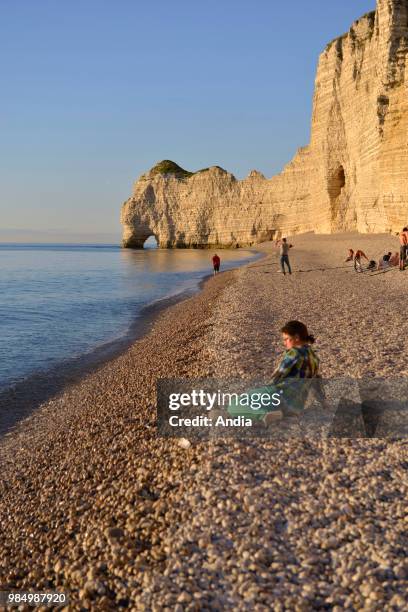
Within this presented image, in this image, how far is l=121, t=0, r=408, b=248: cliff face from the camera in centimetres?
3394

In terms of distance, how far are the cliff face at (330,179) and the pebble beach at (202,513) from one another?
2994 cm

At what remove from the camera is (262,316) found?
48.6 feet

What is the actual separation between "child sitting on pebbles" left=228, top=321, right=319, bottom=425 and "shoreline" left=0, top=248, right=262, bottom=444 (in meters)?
4.90

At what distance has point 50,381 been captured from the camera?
40.0 ft

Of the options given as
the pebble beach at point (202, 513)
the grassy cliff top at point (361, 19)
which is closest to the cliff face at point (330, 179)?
the grassy cliff top at point (361, 19)

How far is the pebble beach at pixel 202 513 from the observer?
3.82 metres

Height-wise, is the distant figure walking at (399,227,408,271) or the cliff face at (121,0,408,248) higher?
the cliff face at (121,0,408,248)

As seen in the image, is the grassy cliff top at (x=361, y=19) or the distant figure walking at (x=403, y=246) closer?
the distant figure walking at (x=403, y=246)

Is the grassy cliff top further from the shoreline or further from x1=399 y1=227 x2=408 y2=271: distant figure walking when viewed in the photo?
the shoreline

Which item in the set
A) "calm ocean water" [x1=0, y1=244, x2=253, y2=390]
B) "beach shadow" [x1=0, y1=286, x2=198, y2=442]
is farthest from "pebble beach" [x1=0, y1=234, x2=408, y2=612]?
"calm ocean water" [x1=0, y1=244, x2=253, y2=390]

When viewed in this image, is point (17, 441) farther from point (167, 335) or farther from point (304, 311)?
point (304, 311)

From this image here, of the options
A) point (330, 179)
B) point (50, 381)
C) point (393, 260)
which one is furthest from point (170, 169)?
point (50, 381)

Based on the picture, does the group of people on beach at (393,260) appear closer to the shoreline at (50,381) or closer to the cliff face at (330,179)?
the cliff face at (330,179)

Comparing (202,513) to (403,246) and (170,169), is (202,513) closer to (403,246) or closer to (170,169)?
(403,246)
